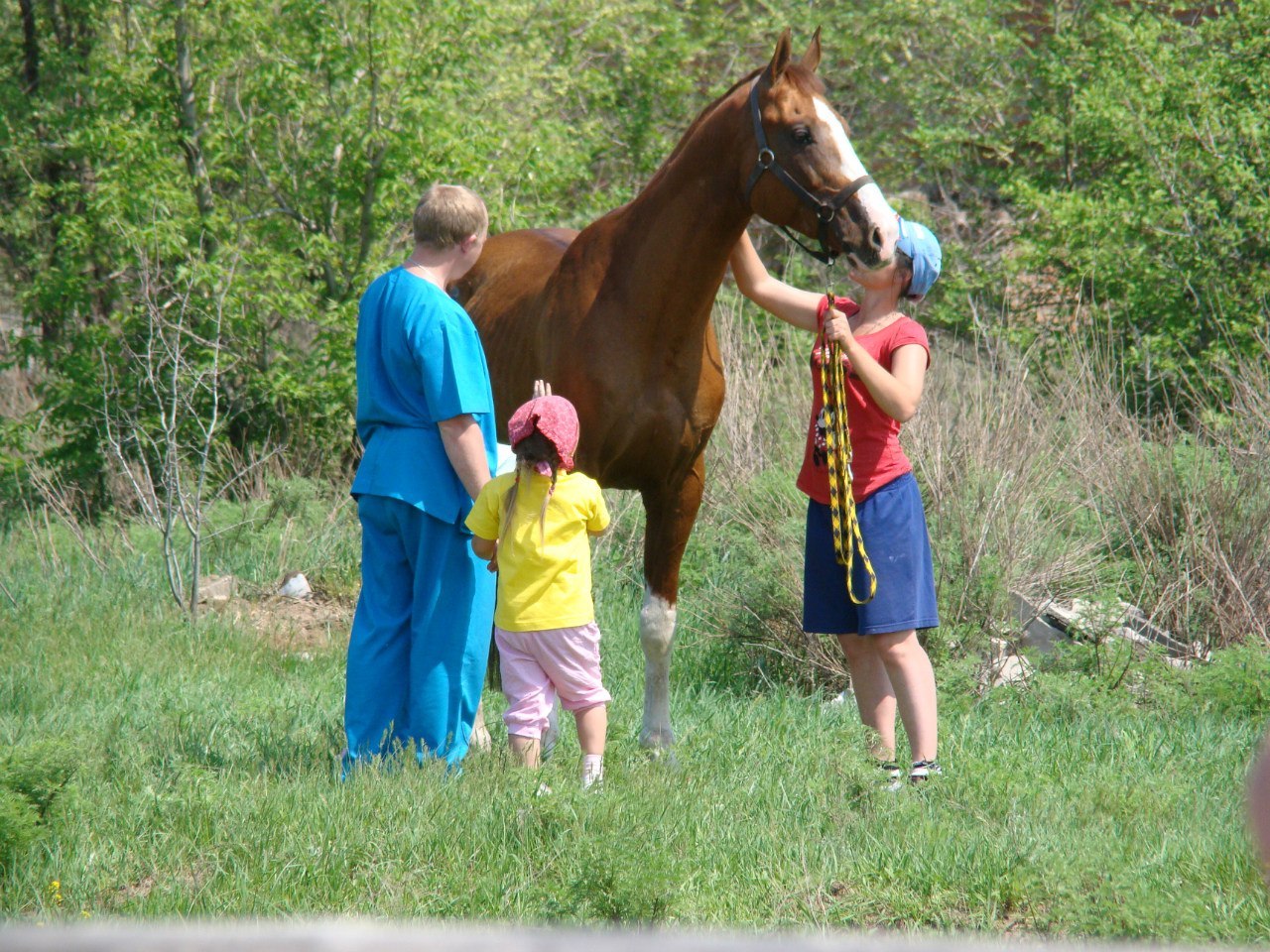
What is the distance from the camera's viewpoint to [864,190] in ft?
13.7

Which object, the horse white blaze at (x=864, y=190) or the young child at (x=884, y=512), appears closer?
the horse white blaze at (x=864, y=190)

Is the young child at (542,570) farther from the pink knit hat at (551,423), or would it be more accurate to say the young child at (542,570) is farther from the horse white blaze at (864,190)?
the horse white blaze at (864,190)

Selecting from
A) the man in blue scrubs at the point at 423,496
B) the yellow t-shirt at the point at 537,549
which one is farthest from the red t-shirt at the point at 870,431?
the man in blue scrubs at the point at 423,496

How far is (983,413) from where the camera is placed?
7.78 meters

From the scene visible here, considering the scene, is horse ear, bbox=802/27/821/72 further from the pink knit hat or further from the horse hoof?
the horse hoof

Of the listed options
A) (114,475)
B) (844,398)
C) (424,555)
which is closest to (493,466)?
(424,555)

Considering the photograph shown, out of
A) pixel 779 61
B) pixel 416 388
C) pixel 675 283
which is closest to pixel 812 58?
pixel 779 61

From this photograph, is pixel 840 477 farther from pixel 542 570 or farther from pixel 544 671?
pixel 544 671

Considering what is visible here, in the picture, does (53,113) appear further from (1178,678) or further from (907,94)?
(1178,678)

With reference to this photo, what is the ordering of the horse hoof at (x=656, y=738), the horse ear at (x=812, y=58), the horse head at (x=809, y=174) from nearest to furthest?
the horse head at (x=809, y=174) → the horse ear at (x=812, y=58) → the horse hoof at (x=656, y=738)

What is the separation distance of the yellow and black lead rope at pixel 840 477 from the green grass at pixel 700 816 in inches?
24.7

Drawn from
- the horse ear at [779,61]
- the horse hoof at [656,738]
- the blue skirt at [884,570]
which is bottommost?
the horse hoof at [656,738]

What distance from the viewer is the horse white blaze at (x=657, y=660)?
16.4 ft

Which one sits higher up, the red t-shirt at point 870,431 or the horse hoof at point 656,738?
the red t-shirt at point 870,431
